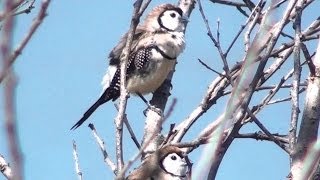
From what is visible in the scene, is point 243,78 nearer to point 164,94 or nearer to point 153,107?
point 153,107

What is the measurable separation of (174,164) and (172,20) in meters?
1.69

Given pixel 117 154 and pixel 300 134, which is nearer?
pixel 117 154

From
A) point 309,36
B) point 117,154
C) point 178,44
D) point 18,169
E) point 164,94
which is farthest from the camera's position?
point 178,44

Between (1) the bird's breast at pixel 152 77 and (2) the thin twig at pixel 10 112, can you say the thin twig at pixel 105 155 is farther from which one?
(1) the bird's breast at pixel 152 77

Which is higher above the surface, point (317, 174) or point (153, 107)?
point (317, 174)

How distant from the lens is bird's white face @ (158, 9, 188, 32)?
17.2 feet

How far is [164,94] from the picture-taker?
15.8 feet

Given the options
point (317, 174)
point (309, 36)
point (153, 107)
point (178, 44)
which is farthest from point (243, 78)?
point (178, 44)

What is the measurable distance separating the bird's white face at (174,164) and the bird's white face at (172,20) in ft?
4.07

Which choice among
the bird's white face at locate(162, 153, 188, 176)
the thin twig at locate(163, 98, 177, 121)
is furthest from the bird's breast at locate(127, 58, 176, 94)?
the thin twig at locate(163, 98, 177, 121)

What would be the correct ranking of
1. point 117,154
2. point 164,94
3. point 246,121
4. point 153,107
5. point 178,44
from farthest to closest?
point 178,44
point 164,94
point 153,107
point 246,121
point 117,154

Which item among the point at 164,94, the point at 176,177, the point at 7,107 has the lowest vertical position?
the point at 176,177

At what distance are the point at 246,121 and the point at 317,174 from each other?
0.73 metres

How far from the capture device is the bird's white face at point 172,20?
5.25 metres
